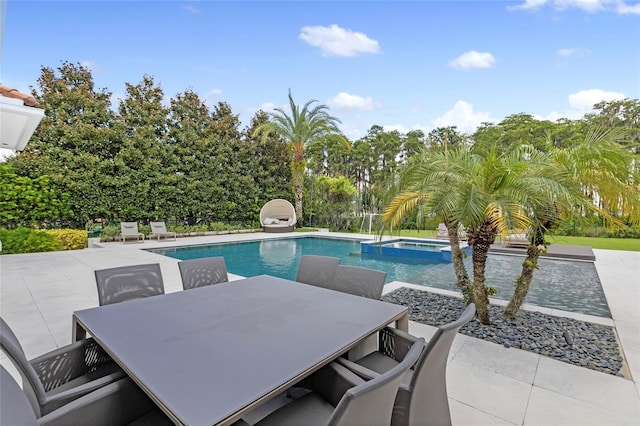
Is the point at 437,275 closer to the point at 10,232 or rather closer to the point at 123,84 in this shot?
the point at 10,232

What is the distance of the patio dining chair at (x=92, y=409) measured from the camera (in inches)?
43.9

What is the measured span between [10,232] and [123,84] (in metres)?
8.03

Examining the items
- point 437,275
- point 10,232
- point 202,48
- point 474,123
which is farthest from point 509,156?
point 474,123

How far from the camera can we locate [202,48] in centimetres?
1255

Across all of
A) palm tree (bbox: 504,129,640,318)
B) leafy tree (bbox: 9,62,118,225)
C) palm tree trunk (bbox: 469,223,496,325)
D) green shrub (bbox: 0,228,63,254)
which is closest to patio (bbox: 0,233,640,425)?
palm tree trunk (bbox: 469,223,496,325)

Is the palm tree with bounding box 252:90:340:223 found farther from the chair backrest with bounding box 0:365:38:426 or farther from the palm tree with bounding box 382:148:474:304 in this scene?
the chair backrest with bounding box 0:365:38:426

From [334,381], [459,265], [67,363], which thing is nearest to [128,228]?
[67,363]

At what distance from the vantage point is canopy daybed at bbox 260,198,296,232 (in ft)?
59.0

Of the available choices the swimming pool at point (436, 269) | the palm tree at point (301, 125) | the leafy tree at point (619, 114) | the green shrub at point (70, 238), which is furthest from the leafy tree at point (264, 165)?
the leafy tree at point (619, 114)

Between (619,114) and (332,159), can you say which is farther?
(332,159)

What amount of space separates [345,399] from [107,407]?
1.23 metres

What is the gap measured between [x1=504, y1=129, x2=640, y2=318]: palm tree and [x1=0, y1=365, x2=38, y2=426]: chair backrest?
417cm

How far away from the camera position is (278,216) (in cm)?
2006

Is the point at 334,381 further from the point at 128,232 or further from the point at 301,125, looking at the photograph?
the point at 301,125
